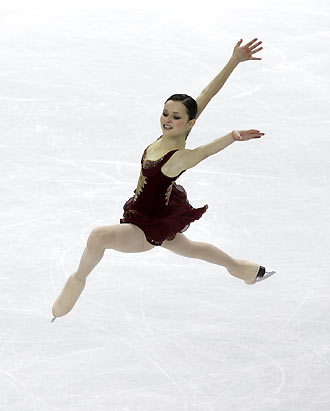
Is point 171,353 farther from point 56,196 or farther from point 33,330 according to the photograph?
point 56,196

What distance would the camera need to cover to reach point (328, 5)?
11.5 meters

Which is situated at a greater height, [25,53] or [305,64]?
[305,64]

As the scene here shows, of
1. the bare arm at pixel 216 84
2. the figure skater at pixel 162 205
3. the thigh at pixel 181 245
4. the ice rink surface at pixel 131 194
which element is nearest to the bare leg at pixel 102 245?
the figure skater at pixel 162 205

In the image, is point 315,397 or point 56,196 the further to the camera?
point 56,196

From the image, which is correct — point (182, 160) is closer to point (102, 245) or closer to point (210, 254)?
point (102, 245)

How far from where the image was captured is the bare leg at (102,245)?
5.04 m

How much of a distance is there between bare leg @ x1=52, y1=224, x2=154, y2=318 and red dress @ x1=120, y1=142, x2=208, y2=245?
56mm

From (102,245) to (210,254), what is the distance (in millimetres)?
728

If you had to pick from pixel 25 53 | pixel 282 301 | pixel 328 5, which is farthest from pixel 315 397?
pixel 328 5

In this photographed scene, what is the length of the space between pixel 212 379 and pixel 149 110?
3.71 meters

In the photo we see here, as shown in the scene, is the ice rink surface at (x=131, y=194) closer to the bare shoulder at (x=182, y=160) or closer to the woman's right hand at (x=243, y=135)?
the bare shoulder at (x=182, y=160)

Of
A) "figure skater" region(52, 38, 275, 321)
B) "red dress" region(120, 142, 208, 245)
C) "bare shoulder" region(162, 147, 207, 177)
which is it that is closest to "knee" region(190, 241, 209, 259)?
"figure skater" region(52, 38, 275, 321)

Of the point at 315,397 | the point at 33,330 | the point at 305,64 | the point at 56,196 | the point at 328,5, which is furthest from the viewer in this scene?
the point at 328,5

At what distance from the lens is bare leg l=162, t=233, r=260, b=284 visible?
5.40 meters
